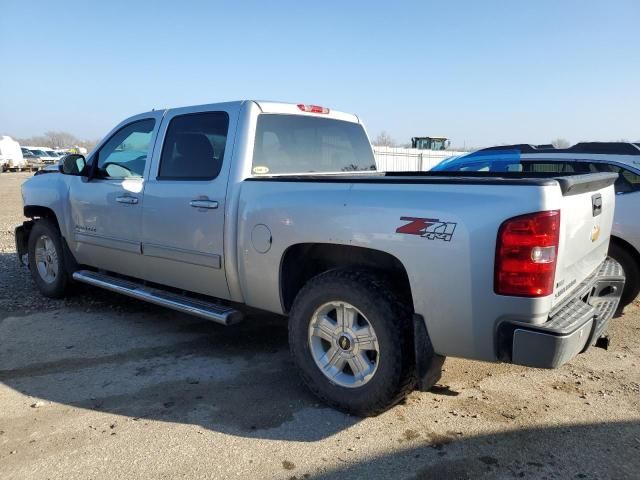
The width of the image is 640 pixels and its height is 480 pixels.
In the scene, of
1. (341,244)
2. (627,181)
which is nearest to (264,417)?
(341,244)

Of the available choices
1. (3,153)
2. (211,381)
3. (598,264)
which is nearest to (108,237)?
(211,381)

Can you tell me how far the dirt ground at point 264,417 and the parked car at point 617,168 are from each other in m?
0.74

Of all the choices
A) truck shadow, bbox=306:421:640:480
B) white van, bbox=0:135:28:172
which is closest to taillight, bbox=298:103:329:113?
truck shadow, bbox=306:421:640:480

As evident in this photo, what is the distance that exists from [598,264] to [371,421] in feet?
6.32

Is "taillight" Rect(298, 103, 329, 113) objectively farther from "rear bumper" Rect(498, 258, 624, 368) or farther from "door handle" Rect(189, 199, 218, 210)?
"rear bumper" Rect(498, 258, 624, 368)

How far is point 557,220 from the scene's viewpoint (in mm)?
2645

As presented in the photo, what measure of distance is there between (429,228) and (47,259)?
4.94 meters

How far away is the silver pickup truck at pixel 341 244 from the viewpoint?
2689 millimetres

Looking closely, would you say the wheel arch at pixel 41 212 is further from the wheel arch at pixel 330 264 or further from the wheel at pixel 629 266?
the wheel at pixel 629 266

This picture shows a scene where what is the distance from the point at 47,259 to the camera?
607 centimetres

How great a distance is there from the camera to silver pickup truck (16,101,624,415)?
2.69m

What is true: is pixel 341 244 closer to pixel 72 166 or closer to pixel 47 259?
pixel 72 166

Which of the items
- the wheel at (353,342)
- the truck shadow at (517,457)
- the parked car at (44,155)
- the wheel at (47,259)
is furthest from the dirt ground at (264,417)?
the parked car at (44,155)

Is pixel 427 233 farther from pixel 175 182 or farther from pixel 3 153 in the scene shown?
pixel 3 153
